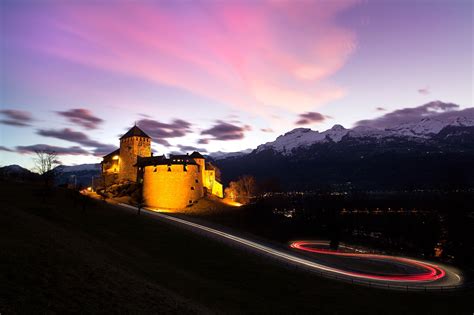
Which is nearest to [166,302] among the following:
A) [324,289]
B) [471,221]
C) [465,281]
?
[324,289]

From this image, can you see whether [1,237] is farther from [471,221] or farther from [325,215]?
[325,215]

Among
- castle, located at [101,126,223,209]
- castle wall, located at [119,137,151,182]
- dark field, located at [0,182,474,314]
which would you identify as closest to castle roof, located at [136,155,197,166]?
castle, located at [101,126,223,209]

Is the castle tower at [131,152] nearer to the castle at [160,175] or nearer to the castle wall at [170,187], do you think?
the castle at [160,175]

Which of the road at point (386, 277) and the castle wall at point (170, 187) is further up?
the castle wall at point (170, 187)

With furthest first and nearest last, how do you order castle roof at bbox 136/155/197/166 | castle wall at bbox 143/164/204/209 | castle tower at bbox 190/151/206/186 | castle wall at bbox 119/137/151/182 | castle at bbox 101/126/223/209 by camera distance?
1. castle tower at bbox 190/151/206/186
2. castle wall at bbox 119/137/151/182
3. castle roof at bbox 136/155/197/166
4. castle at bbox 101/126/223/209
5. castle wall at bbox 143/164/204/209

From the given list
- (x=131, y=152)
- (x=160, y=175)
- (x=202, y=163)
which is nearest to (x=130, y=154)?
(x=131, y=152)

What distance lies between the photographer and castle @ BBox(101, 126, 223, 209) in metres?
92.9

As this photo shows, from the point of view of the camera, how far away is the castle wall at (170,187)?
92625mm

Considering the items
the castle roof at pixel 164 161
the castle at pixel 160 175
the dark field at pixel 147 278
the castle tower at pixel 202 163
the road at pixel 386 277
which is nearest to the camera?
the dark field at pixel 147 278

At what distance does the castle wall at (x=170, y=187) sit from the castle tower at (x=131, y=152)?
→ 37.3ft

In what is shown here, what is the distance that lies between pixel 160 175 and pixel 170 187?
4.24 meters

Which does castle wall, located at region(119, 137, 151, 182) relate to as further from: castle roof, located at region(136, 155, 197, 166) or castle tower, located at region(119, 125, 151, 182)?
castle roof, located at region(136, 155, 197, 166)

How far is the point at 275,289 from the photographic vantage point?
1345 inches

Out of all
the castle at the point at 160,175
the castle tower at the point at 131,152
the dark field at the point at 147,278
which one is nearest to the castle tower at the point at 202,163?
the castle at the point at 160,175
